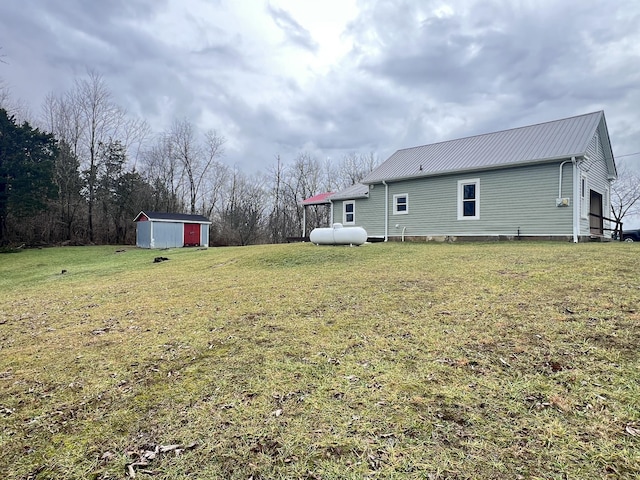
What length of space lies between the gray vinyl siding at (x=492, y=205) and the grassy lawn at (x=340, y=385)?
6.99 metres

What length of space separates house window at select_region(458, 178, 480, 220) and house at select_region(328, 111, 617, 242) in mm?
39

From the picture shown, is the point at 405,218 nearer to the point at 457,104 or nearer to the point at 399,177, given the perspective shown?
the point at 399,177

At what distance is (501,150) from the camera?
43.7 ft

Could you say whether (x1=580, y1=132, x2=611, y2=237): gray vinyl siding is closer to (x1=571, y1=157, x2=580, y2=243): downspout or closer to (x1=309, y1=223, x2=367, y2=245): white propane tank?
(x1=571, y1=157, x2=580, y2=243): downspout

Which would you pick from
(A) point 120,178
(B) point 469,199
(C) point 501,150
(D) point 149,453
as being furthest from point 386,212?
(A) point 120,178

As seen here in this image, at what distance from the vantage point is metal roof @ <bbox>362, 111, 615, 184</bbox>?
1185 centimetres

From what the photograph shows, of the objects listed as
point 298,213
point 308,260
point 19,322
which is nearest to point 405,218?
point 308,260

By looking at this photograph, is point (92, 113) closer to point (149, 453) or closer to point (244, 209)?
point (244, 209)

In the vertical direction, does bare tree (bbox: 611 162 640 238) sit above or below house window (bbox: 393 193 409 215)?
above

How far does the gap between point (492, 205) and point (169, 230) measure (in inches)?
831

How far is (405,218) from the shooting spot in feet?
49.9

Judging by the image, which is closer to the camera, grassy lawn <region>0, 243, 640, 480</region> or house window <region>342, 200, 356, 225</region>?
grassy lawn <region>0, 243, 640, 480</region>

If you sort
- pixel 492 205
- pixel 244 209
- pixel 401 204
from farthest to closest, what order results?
pixel 244 209, pixel 401 204, pixel 492 205

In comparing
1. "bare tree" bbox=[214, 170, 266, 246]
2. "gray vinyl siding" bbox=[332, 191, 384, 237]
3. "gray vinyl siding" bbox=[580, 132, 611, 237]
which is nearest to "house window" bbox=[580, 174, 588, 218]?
"gray vinyl siding" bbox=[580, 132, 611, 237]
